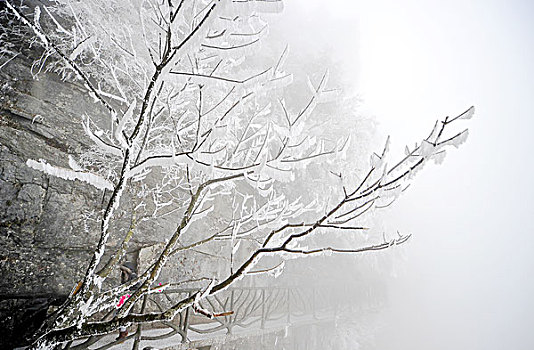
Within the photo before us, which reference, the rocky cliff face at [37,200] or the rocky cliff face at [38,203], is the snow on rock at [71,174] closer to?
the rocky cliff face at [38,203]

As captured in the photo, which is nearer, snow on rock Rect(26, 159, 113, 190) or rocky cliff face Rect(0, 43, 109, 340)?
snow on rock Rect(26, 159, 113, 190)

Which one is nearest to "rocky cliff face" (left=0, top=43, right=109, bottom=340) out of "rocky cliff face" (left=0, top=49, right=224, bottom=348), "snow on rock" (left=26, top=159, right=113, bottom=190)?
"rocky cliff face" (left=0, top=49, right=224, bottom=348)

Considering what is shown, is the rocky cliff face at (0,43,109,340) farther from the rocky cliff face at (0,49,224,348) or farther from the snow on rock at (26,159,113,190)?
the snow on rock at (26,159,113,190)

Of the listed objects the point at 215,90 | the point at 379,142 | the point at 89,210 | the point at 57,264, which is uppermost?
the point at 379,142

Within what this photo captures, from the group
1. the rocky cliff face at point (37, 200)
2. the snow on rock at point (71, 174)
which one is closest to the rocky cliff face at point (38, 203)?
the rocky cliff face at point (37, 200)

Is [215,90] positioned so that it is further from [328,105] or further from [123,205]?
[328,105]

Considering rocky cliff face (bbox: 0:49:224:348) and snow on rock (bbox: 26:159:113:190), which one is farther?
rocky cliff face (bbox: 0:49:224:348)

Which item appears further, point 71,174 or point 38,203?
point 38,203

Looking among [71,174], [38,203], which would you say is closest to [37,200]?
[38,203]

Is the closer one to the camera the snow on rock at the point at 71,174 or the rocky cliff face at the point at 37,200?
the snow on rock at the point at 71,174

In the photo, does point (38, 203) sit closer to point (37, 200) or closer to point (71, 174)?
point (37, 200)

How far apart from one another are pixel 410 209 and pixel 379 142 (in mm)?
35880

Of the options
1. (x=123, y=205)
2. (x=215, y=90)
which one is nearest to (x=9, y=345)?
(x=123, y=205)

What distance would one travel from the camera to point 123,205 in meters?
6.59
